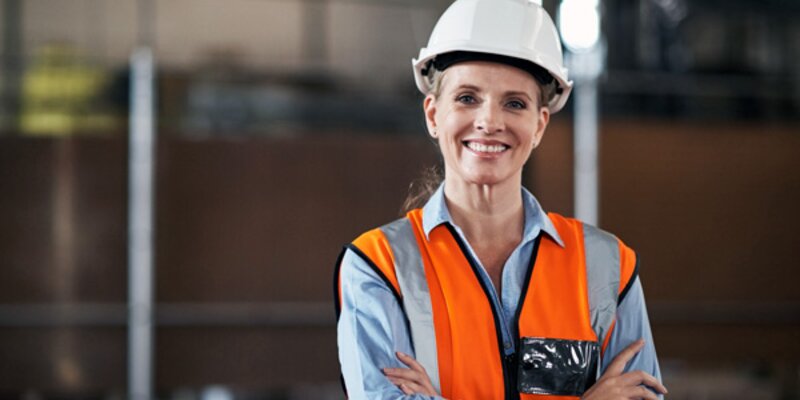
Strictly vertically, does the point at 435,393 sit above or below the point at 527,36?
below

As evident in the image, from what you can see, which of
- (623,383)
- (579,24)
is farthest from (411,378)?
(579,24)

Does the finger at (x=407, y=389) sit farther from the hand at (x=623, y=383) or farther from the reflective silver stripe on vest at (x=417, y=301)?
the hand at (x=623, y=383)

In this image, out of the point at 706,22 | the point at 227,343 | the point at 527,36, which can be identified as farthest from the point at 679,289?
the point at 527,36

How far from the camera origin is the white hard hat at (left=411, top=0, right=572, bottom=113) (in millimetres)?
1845

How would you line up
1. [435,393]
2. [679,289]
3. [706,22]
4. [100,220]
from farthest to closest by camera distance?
[706,22]
[679,289]
[100,220]
[435,393]

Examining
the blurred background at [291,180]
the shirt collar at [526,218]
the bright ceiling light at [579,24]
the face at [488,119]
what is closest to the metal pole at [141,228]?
the blurred background at [291,180]

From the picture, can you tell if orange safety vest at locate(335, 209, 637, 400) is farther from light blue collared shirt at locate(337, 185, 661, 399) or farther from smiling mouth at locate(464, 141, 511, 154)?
smiling mouth at locate(464, 141, 511, 154)

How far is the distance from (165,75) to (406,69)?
4.56 feet

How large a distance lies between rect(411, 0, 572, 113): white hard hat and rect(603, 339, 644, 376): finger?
1.48 feet

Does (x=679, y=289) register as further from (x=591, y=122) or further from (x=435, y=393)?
(x=435, y=393)

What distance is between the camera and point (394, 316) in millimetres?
1804

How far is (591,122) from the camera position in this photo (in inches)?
251

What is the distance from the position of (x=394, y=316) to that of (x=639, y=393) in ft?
1.45

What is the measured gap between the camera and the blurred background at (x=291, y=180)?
234 inches
